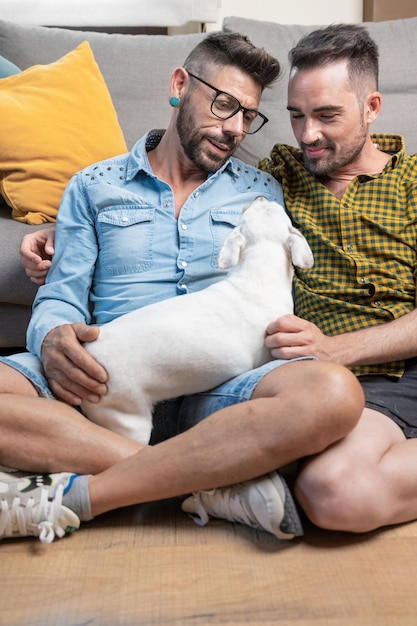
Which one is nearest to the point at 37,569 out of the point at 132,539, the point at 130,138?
the point at 132,539

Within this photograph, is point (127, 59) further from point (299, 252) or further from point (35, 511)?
point (35, 511)

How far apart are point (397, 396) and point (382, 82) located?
129 cm

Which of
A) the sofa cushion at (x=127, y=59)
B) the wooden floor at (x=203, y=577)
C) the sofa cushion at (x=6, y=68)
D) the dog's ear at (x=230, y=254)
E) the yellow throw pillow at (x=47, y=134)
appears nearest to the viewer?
the wooden floor at (x=203, y=577)

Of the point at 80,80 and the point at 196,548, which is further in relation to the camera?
the point at 80,80

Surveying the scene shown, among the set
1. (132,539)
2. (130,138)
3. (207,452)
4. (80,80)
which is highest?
(80,80)

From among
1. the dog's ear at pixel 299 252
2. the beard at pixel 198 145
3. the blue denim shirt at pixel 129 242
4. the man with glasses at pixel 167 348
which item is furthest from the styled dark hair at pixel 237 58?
the dog's ear at pixel 299 252

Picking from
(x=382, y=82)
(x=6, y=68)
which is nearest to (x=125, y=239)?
(x=6, y=68)

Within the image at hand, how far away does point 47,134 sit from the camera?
7.39 ft

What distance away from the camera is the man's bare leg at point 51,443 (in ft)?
4.73

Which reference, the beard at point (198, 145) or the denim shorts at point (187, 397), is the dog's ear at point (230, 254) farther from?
the beard at point (198, 145)

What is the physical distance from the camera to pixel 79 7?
3338mm

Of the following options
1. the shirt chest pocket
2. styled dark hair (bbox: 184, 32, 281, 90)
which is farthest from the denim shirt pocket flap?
styled dark hair (bbox: 184, 32, 281, 90)

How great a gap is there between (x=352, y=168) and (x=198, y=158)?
0.39 metres

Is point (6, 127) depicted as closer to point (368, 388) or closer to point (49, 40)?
point (49, 40)
